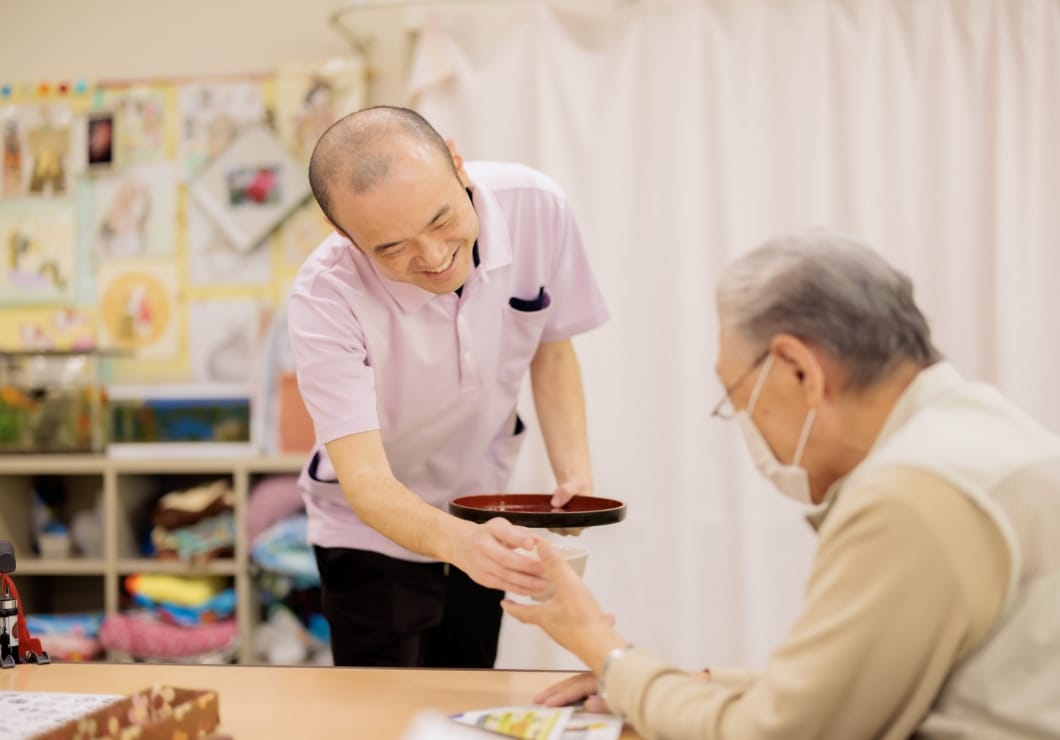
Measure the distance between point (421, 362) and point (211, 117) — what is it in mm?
2047

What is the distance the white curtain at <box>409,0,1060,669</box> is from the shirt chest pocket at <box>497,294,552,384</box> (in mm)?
1050

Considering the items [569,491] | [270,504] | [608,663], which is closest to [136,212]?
[270,504]

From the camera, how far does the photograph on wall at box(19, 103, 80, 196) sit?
11.9ft

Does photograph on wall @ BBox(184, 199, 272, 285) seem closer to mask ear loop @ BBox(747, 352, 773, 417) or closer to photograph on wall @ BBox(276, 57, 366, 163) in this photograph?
photograph on wall @ BBox(276, 57, 366, 163)

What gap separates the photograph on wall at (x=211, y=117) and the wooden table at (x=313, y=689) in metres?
2.25

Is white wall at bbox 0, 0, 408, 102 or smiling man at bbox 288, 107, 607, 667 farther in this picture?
white wall at bbox 0, 0, 408, 102

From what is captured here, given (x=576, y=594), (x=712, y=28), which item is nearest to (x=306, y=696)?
(x=576, y=594)

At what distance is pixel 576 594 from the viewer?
1.33 metres

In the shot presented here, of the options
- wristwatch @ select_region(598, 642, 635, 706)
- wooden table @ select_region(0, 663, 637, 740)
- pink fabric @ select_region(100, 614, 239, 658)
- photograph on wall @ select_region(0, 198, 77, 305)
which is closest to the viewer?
wristwatch @ select_region(598, 642, 635, 706)

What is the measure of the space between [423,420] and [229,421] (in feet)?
5.13

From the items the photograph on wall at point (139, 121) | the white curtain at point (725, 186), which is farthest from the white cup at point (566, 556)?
the photograph on wall at point (139, 121)

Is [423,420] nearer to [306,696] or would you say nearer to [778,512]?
[306,696]

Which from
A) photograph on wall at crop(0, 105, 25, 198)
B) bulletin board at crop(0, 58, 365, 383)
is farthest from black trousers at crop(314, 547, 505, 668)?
photograph on wall at crop(0, 105, 25, 198)

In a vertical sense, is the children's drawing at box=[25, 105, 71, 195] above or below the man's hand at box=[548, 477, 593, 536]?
above
